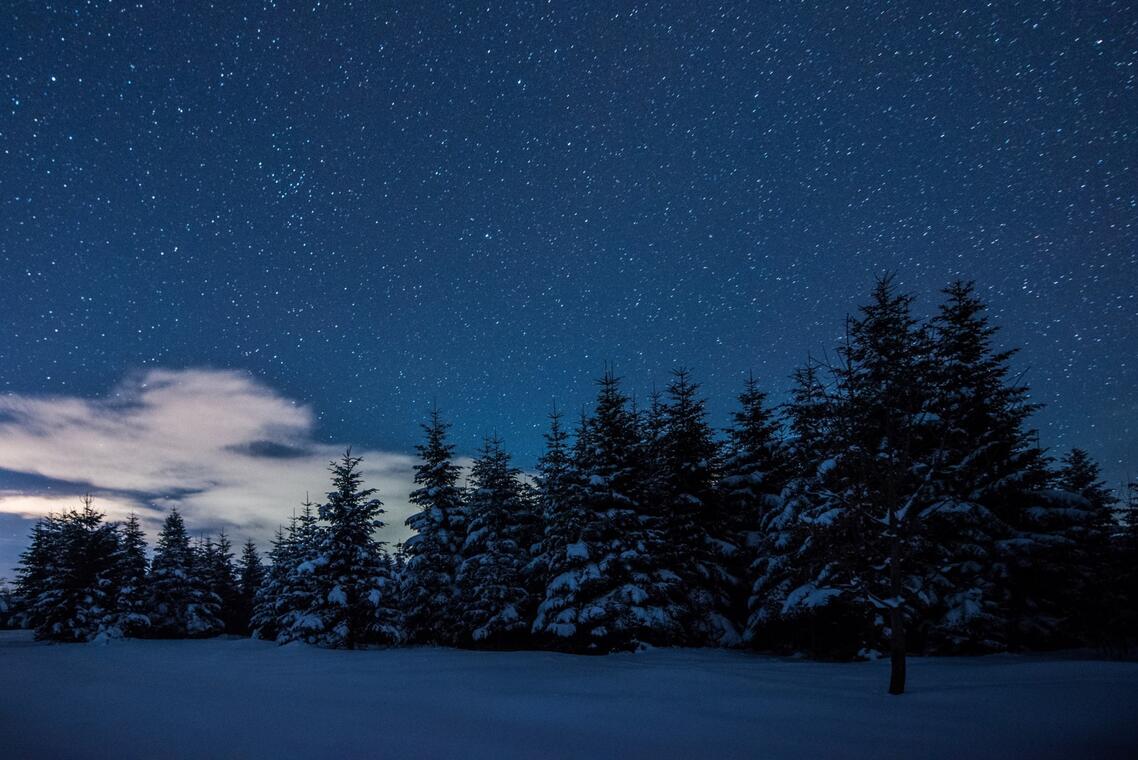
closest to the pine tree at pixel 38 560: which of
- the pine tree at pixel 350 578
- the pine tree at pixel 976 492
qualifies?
the pine tree at pixel 350 578

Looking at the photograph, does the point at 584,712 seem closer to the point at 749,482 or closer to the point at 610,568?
the point at 610,568

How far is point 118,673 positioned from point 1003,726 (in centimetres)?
2233

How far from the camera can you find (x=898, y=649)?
11.7m

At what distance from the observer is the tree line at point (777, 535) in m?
17.0

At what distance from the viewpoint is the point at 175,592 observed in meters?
47.7

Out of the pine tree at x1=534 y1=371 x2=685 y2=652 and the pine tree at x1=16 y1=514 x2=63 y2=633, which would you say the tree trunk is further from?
the pine tree at x1=16 y1=514 x2=63 y2=633

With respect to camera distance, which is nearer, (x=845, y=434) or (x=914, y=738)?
(x=914, y=738)

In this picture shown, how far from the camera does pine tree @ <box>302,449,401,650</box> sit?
27.5 metres

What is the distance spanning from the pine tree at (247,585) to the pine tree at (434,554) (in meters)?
39.9

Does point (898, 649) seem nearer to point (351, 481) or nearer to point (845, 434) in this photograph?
point (845, 434)

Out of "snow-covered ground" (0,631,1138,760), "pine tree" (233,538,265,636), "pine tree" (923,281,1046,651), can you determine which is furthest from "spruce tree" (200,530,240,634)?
"pine tree" (923,281,1046,651)

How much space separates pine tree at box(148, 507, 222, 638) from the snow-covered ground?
35.0 m

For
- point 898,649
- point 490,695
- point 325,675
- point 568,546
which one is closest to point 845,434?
point 898,649

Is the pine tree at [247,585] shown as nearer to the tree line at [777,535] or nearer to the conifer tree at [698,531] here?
the tree line at [777,535]
